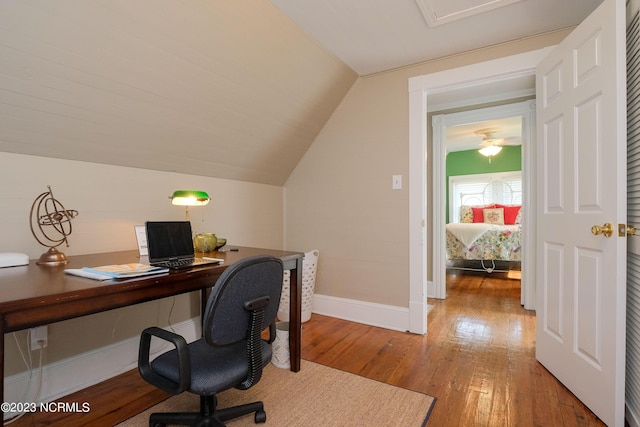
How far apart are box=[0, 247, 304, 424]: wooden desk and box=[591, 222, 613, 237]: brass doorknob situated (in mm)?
1777

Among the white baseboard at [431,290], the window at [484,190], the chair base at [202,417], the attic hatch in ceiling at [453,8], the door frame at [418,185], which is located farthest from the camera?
the window at [484,190]

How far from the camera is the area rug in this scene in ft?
5.03

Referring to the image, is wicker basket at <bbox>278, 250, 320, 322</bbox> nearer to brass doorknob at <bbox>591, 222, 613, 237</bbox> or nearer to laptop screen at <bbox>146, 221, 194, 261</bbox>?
laptop screen at <bbox>146, 221, 194, 261</bbox>

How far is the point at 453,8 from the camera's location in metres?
1.94

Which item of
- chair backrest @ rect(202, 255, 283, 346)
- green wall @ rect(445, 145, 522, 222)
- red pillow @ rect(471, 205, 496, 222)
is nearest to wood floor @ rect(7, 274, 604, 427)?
chair backrest @ rect(202, 255, 283, 346)

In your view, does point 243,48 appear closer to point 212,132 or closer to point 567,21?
point 212,132

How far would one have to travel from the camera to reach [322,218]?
3.12 meters

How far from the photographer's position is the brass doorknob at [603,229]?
1494 mm

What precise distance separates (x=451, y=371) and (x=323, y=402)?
2.80ft

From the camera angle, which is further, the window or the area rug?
the window

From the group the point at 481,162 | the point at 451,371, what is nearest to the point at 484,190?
the point at 481,162

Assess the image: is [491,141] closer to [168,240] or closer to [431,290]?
[431,290]

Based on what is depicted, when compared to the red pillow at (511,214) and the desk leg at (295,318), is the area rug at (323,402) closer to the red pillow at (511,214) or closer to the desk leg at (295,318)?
the desk leg at (295,318)

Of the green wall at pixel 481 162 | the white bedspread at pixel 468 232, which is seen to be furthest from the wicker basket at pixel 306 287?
the green wall at pixel 481 162
